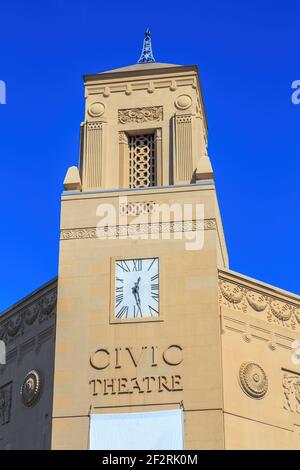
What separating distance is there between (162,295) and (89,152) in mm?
5365

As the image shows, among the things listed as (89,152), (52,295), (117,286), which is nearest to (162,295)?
(117,286)

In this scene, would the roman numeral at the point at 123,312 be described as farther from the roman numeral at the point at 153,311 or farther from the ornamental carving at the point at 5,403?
the ornamental carving at the point at 5,403

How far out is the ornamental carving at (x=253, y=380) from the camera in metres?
26.6

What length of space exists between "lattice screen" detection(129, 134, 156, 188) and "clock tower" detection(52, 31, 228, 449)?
0.11ft

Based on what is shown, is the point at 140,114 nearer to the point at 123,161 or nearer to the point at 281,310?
the point at 123,161

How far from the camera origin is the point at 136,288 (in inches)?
1057

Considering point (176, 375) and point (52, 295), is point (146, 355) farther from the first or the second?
point (52, 295)

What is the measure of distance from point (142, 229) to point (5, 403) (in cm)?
668

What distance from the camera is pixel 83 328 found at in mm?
26641

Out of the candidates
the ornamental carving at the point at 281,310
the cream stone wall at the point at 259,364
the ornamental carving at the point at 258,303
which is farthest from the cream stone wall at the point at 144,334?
the ornamental carving at the point at 281,310

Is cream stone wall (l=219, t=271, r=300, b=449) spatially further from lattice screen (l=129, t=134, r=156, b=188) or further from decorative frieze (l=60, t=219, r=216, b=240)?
lattice screen (l=129, t=134, r=156, b=188)

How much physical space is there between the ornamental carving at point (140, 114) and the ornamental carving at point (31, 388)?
25.8 ft

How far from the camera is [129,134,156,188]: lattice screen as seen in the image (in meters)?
29.5

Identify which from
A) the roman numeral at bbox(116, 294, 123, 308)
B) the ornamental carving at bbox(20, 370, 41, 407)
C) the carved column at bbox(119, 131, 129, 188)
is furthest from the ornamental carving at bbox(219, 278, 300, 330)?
the ornamental carving at bbox(20, 370, 41, 407)
